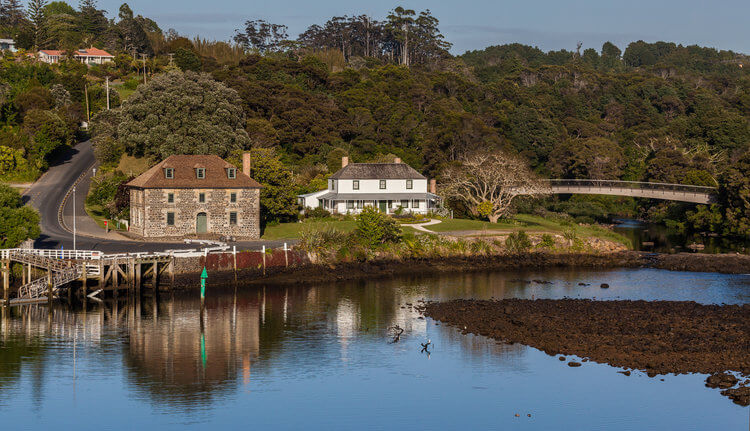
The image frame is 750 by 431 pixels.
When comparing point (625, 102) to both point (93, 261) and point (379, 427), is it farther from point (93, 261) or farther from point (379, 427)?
point (379, 427)

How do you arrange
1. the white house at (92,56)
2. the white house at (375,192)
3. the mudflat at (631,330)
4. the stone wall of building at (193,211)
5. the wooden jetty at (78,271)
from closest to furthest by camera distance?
the mudflat at (631,330), the wooden jetty at (78,271), the stone wall of building at (193,211), the white house at (375,192), the white house at (92,56)

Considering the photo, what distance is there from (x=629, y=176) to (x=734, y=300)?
62967 mm

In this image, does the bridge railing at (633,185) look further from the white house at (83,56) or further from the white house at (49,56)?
the white house at (49,56)

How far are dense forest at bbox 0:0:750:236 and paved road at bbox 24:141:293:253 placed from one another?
3005mm

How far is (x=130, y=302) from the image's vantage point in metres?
54.5

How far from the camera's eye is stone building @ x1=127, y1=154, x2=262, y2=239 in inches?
2680

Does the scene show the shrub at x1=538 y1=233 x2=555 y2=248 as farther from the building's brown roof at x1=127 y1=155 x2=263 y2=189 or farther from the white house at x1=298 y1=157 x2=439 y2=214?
the building's brown roof at x1=127 y1=155 x2=263 y2=189

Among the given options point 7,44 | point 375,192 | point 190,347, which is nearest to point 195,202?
point 375,192

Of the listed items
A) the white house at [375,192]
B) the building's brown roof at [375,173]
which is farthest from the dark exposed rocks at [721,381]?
the building's brown roof at [375,173]

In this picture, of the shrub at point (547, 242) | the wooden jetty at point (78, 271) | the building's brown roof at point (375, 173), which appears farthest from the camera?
the building's brown roof at point (375, 173)

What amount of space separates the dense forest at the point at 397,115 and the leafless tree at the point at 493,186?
16583mm

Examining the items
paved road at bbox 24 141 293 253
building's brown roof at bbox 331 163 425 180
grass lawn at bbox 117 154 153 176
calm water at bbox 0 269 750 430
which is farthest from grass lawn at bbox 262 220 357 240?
grass lawn at bbox 117 154 153 176

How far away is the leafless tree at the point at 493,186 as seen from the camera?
82.5 metres

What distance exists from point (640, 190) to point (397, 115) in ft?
136
